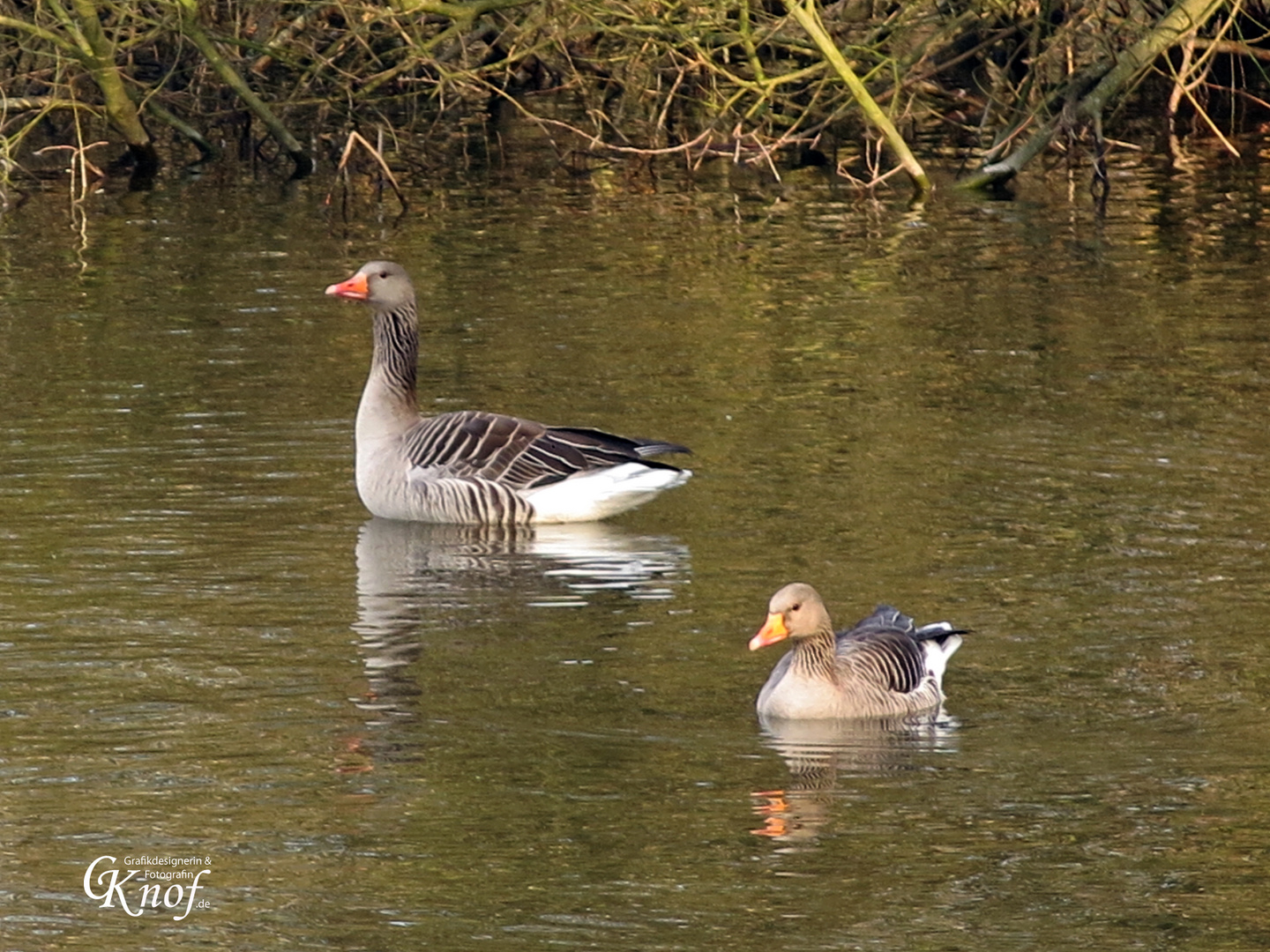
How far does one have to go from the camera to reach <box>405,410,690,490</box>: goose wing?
42.2 feet

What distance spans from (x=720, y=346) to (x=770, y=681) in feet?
25.8

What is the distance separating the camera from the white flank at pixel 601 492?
12.7m

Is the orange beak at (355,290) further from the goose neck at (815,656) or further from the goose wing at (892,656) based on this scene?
the goose neck at (815,656)

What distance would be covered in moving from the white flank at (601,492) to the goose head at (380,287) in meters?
1.83

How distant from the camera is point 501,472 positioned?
42.5 ft

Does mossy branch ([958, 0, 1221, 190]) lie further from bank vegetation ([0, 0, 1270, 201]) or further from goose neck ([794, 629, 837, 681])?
goose neck ([794, 629, 837, 681])

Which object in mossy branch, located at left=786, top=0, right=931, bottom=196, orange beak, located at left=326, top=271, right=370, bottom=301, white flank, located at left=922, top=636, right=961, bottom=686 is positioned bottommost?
white flank, located at left=922, top=636, right=961, bottom=686

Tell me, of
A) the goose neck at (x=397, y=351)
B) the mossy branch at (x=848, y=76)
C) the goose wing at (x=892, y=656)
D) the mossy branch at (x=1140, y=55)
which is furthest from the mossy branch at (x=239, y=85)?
the goose wing at (x=892, y=656)

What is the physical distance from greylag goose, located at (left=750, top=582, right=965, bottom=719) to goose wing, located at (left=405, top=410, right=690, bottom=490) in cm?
335

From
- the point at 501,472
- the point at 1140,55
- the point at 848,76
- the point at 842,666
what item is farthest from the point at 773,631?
the point at 1140,55

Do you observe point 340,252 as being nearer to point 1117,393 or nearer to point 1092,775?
point 1117,393

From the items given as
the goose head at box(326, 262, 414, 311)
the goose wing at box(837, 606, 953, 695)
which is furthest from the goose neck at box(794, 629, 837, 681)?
the goose head at box(326, 262, 414, 311)

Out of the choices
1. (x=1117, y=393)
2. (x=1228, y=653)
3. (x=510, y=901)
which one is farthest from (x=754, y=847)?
(x=1117, y=393)

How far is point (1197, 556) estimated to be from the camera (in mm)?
11453
